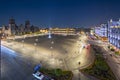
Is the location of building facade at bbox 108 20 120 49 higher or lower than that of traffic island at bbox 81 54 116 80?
higher

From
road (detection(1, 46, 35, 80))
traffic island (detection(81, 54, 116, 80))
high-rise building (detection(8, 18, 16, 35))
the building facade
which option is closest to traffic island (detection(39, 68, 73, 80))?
road (detection(1, 46, 35, 80))

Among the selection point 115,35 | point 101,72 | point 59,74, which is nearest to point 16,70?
point 59,74

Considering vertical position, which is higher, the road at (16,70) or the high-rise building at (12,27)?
the high-rise building at (12,27)

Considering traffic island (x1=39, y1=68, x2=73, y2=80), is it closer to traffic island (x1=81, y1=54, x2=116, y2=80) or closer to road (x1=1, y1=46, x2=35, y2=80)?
road (x1=1, y1=46, x2=35, y2=80)

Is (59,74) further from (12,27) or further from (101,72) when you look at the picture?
(12,27)

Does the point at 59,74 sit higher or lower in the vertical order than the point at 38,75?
higher

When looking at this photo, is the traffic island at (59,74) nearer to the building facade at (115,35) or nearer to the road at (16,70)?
the road at (16,70)

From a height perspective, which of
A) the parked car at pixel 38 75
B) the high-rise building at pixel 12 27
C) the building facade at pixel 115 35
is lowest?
the parked car at pixel 38 75

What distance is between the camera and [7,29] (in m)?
97.8

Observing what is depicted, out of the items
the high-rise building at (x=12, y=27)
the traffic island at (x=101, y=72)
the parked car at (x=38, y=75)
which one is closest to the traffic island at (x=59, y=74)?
the parked car at (x=38, y=75)

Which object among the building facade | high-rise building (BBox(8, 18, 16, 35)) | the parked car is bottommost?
the parked car

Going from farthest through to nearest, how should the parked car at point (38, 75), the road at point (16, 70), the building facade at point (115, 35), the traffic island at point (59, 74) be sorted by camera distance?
the building facade at point (115, 35) < the road at point (16, 70) < the parked car at point (38, 75) < the traffic island at point (59, 74)

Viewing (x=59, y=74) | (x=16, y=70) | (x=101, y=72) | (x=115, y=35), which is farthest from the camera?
(x=115, y=35)

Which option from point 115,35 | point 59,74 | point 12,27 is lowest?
point 59,74
